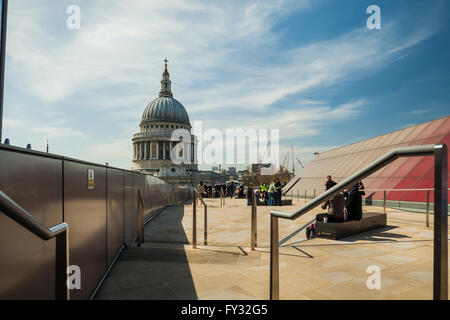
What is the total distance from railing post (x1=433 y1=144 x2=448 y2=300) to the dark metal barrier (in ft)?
8.91

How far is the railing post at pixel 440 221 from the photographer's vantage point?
203 cm

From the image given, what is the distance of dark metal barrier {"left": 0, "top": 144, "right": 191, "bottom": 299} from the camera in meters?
2.29

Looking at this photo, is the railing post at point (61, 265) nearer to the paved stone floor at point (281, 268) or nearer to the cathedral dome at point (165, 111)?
the paved stone floor at point (281, 268)

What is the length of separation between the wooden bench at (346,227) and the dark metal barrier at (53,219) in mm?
4958

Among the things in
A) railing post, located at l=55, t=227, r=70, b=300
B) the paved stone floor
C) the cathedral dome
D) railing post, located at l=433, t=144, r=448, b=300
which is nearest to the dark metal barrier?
railing post, located at l=55, t=227, r=70, b=300

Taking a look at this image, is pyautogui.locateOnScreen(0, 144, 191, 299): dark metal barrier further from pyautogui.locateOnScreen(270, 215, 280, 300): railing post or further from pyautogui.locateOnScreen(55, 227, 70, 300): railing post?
pyautogui.locateOnScreen(270, 215, 280, 300): railing post

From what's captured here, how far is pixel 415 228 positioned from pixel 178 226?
712 centimetres

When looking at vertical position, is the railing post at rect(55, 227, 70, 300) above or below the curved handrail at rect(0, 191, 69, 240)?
below

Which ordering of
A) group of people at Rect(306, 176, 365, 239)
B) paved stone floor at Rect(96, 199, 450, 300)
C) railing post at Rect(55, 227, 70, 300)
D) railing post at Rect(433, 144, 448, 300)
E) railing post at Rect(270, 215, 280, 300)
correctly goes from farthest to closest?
group of people at Rect(306, 176, 365, 239)
paved stone floor at Rect(96, 199, 450, 300)
railing post at Rect(270, 215, 280, 300)
railing post at Rect(55, 227, 70, 300)
railing post at Rect(433, 144, 448, 300)

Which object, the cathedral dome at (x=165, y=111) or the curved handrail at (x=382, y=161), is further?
the cathedral dome at (x=165, y=111)

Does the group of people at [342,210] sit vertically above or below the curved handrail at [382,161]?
below

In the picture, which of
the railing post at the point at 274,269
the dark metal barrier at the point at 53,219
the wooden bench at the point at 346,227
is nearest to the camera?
the dark metal barrier at the point at 53,219

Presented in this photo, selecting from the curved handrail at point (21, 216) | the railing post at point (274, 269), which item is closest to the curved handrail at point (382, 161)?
the railing post at point (274, 269)
